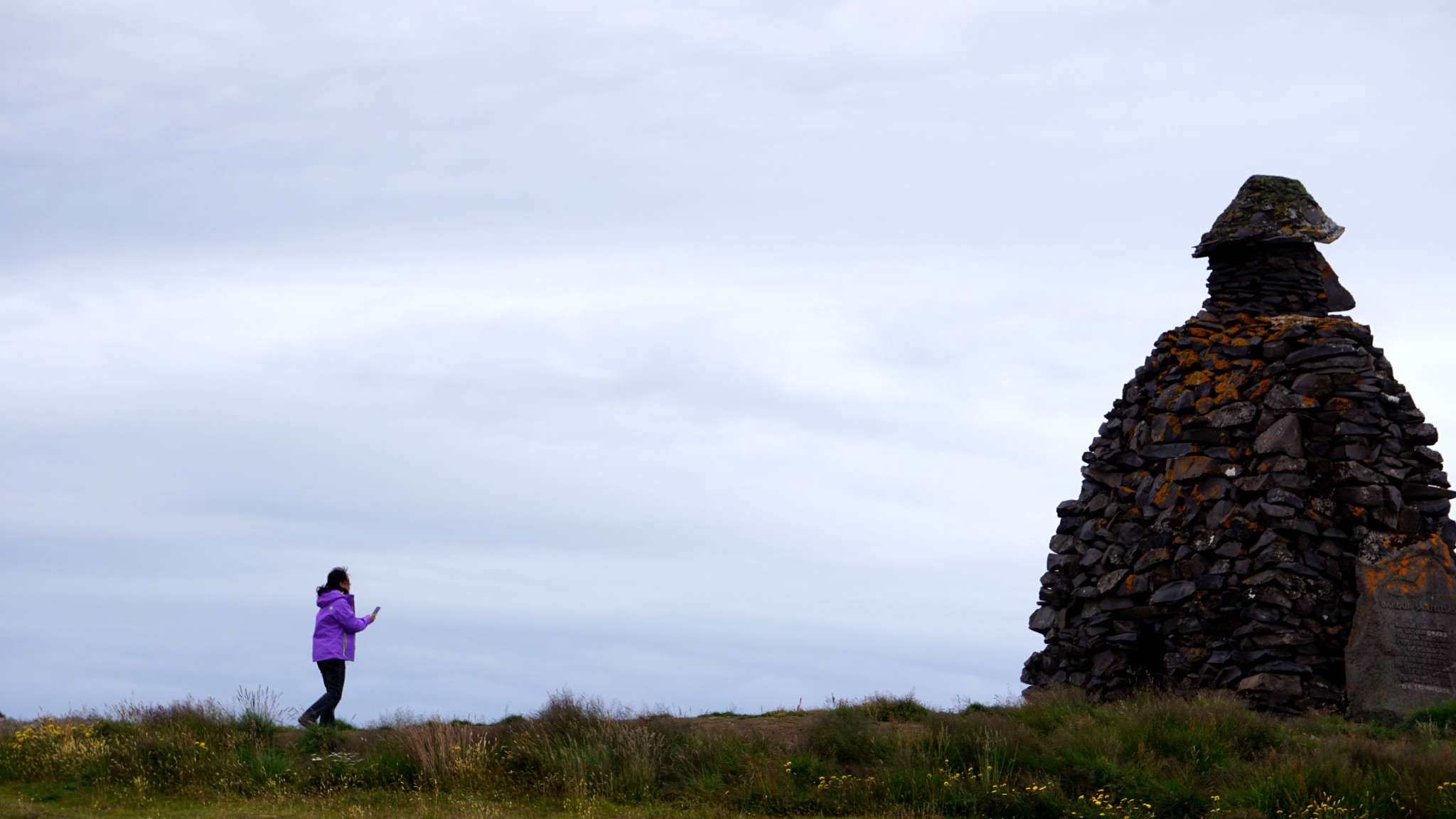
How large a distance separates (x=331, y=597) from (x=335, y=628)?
353 millimetres

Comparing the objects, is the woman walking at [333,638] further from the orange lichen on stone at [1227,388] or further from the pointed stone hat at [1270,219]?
the pointed stone hat at [1270,219]

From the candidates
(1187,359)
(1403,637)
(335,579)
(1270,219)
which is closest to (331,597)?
(335,579)

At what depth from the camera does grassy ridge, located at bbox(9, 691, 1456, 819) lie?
1139 centimetres

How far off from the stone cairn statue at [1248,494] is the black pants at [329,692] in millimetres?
9555

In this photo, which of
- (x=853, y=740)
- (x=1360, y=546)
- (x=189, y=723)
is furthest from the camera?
(x=1360, y=546)

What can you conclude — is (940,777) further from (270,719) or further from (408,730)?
(270,719)

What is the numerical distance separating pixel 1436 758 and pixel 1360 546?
5.13m

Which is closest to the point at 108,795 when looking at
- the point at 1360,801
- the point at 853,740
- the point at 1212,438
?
the point at 853,740

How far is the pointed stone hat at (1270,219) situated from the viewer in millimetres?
18766

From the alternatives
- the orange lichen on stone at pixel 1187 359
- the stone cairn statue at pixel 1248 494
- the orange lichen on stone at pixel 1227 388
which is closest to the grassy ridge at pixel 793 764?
the stone cairn statue at pixel 1248 494

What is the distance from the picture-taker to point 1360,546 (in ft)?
53.0

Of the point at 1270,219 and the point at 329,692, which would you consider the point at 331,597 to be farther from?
the point at 1270,219

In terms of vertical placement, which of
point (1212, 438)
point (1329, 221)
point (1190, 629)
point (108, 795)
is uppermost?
point (1329, 221)

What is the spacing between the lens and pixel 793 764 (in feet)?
40.6
